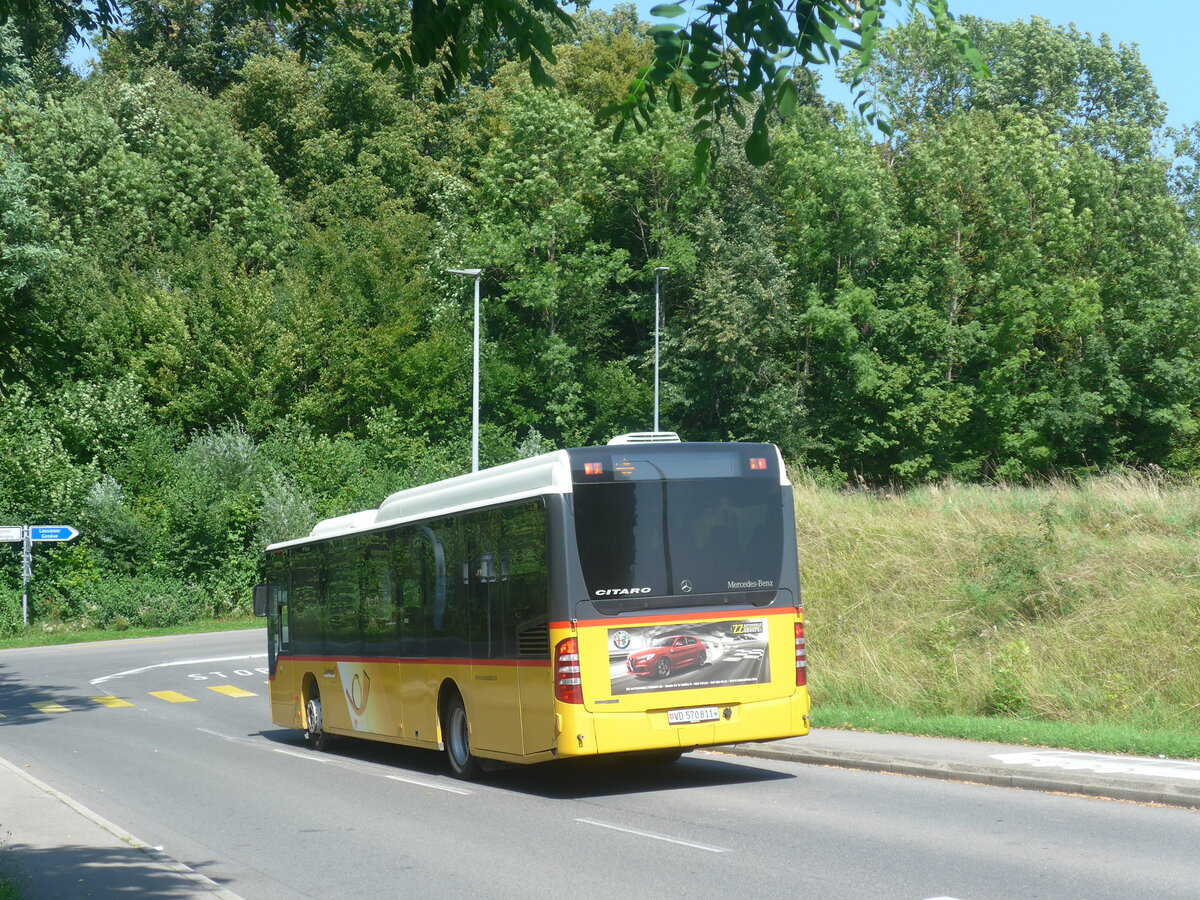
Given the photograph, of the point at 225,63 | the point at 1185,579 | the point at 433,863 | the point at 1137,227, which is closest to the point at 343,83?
the point at 225,63

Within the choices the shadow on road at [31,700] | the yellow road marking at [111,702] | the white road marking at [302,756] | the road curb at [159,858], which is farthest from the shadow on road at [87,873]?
the yellow road marking at [111,702]

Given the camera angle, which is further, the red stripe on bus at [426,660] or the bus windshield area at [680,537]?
the red stripe on bus at [426,660]

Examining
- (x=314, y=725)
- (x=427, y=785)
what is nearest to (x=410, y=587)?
(x=427, y=785)

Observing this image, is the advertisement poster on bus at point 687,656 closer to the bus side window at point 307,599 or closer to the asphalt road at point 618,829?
the asphalt road at point 618,829

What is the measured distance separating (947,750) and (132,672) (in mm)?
24990

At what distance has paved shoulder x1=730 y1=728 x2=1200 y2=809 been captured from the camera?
37.0 feet

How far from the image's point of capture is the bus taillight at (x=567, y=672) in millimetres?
12172

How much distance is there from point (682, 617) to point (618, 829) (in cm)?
258

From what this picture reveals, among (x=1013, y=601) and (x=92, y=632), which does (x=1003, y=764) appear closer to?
(x=1013, y=601)

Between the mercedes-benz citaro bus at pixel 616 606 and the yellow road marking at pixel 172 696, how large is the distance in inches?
605

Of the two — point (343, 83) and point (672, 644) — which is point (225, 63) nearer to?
point (343, 83)

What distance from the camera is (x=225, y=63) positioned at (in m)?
71.9

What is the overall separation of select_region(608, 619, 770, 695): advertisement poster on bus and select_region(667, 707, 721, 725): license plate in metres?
0.21

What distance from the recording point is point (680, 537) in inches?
515
